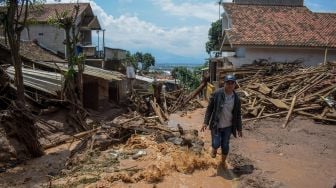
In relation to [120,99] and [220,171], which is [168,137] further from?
[120,99]

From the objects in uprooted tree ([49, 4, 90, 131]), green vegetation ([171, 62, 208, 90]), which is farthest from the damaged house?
green vegetation ([171, 62, 208, 90])

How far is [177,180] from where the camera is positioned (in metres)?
8.11

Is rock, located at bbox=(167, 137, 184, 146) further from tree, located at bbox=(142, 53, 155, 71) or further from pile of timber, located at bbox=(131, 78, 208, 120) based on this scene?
tree, located at bbox=(142, 53, 155, 71)

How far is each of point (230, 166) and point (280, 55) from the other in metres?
20.2

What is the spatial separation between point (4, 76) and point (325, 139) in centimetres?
1103

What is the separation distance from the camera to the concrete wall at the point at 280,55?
27.6m

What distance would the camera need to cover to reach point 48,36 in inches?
1459

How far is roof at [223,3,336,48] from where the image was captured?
89.8 feet

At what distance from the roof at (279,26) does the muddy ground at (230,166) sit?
49.4 ft

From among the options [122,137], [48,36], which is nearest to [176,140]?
[122,137]

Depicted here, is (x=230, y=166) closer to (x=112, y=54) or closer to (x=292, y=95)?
(x=292, y=95)

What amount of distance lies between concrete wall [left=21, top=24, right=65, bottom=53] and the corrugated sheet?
2074 centimetres

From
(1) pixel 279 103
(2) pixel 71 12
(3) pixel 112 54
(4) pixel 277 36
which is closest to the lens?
(1) pixel 279 103

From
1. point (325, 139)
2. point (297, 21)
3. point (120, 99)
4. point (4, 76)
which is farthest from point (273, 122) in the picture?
point (297, 21)
